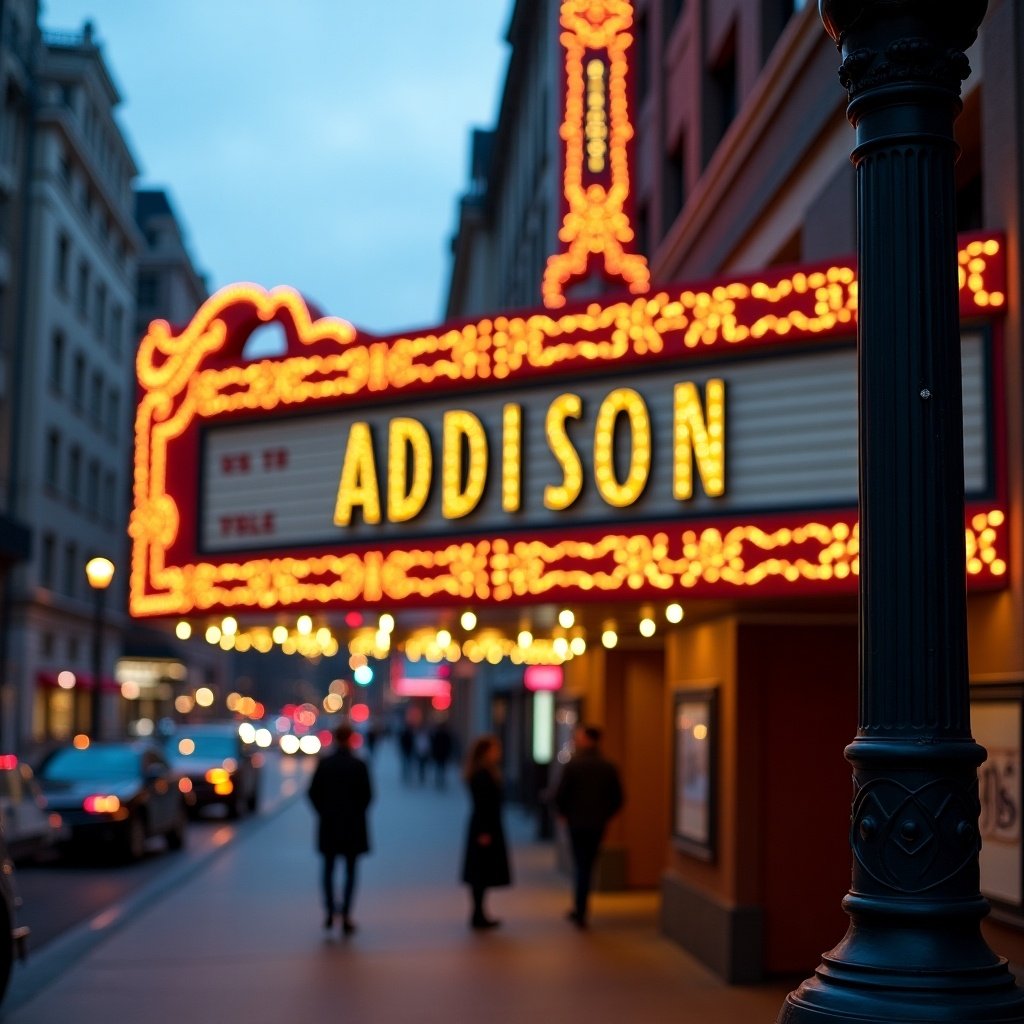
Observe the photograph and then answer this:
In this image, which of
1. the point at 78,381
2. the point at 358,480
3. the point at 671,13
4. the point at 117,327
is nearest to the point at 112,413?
the point at 117,327

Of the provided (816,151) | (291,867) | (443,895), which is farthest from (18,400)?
(816,151)

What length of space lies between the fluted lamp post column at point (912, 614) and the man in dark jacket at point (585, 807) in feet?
33.2

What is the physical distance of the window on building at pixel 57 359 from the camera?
54469mm

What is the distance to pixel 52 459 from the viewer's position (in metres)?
55.2

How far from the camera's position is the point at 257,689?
508ft

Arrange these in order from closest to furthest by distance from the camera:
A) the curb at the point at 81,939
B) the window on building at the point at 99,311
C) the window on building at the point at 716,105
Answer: the curb at the point at 81,939
the window on building at the point at 716,105
the window on building at the point at 99,311

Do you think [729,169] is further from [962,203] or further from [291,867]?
[291,867]

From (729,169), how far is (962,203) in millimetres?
4587

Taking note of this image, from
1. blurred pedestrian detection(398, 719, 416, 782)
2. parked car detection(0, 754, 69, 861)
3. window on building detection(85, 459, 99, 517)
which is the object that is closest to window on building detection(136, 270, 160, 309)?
window on building detection(85, 459, 99, 517)

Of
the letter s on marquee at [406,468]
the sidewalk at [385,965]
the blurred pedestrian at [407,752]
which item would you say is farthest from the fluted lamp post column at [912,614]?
the blurred pedestrian at [407,752]

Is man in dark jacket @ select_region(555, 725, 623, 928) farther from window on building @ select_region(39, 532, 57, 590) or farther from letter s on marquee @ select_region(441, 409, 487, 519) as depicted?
window on building @ select_region(39, 532, 57, 590)

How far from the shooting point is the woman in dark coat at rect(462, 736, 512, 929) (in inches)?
559

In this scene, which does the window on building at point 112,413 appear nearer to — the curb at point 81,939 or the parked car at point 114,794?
the parked car at point 114,794

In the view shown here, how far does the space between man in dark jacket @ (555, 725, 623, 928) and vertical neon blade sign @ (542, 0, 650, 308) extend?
14.0 ft
